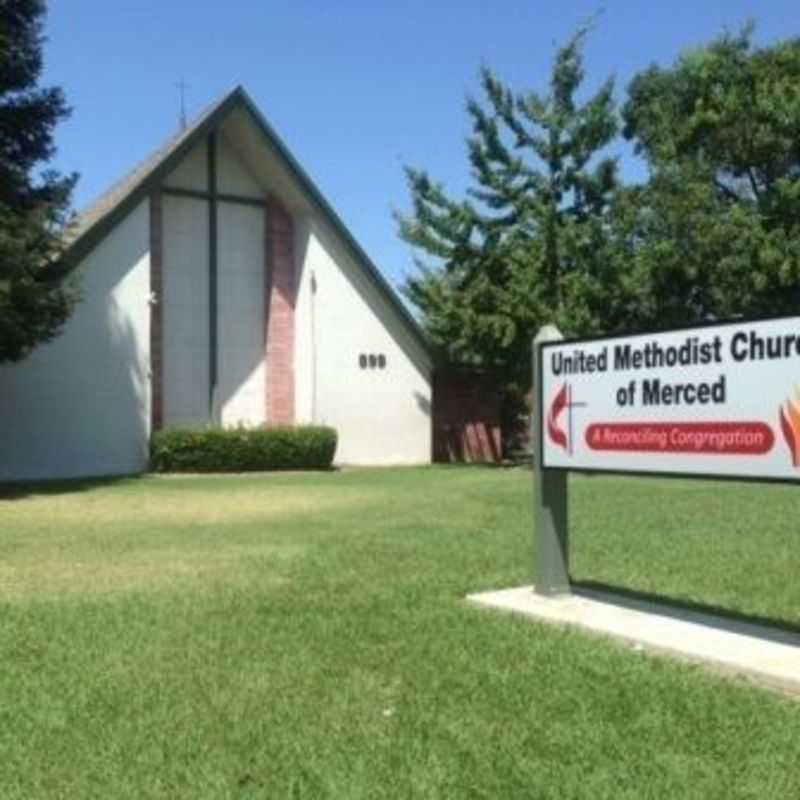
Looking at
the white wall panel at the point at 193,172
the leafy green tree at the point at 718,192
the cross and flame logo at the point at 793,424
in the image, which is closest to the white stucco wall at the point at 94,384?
the white wall panel at the point at 193,172

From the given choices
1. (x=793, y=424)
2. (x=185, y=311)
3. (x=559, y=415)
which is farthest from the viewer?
(x=185, y=311)

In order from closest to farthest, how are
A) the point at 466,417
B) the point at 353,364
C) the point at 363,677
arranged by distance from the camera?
the point at 363,677 → the point at 353,364 → the point at 466,417

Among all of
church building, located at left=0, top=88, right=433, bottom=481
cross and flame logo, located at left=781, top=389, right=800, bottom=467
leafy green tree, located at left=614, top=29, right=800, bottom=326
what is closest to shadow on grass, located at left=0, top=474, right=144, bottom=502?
church building, located at left=0, top=88, right=433, bottom=481

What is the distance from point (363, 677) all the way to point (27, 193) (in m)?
17.2

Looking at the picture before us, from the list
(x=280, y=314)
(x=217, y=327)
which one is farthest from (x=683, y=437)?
(x=280, y=314)

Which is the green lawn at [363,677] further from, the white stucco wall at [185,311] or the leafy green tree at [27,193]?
the white stucco wall at [185,311]

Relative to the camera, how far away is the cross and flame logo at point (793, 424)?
22.4ft

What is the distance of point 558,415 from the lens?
880 cm

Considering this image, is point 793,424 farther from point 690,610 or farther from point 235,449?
point 235,449

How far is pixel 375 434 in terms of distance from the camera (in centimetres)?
3250

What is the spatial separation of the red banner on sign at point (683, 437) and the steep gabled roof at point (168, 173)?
17801 mm

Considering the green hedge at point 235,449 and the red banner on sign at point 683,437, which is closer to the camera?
the red banner on sign at point 683,437

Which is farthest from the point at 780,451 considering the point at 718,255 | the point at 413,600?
the point at 718,255

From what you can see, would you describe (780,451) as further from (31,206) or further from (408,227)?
(408,227)
